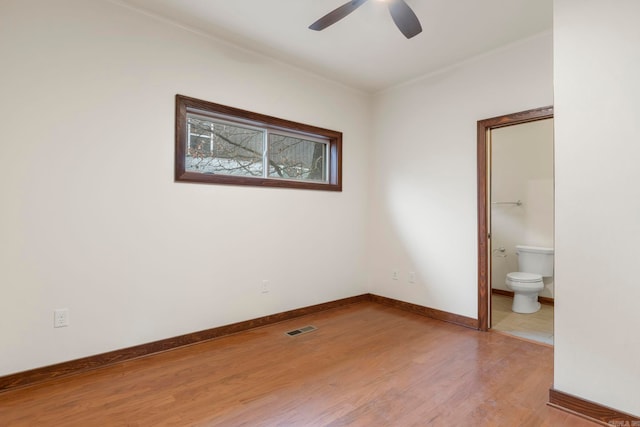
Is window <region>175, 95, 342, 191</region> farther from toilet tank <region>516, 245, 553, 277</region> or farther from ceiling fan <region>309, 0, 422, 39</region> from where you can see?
toilet tank <region>516, 245, 553, 277</region>

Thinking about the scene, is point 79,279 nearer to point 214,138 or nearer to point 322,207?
point 214,138

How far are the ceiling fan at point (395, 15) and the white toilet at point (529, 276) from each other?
3.00 metres

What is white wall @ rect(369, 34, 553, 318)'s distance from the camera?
2.99 m

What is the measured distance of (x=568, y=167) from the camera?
73.0 inches

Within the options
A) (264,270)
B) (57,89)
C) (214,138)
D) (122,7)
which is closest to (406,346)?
(264,270)

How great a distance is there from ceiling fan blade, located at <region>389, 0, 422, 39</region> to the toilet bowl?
2.98m

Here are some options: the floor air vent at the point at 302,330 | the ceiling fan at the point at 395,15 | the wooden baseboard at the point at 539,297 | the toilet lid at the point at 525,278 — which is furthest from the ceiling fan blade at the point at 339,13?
the wooden baseboard at the point at 539,297

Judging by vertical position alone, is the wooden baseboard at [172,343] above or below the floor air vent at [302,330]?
above

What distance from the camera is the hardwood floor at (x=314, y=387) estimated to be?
69.8 inches

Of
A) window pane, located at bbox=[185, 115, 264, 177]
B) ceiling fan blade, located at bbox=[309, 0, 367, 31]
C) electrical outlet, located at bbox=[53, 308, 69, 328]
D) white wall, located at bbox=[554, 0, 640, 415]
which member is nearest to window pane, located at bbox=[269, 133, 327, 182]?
window pane, located at bbox=[185, 115, 264, 177]

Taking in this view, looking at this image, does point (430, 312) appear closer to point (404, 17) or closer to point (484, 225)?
point (484, 225)

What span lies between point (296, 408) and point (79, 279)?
1730 mm

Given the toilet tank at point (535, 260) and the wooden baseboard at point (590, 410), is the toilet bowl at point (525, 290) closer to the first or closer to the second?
the toilet tank at point (535, 260)

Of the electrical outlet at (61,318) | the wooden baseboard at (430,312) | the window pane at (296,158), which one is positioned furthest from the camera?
the window pane at (296,158)
